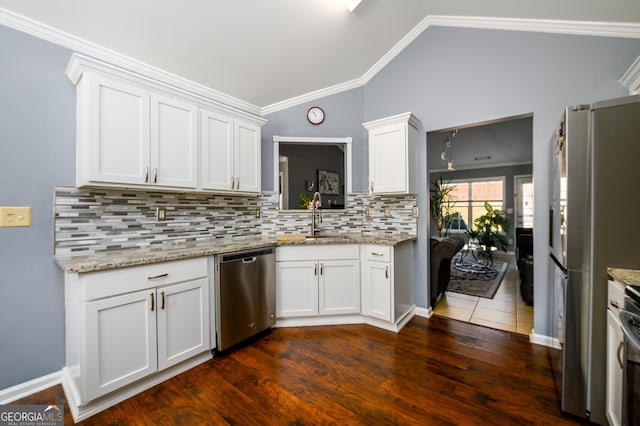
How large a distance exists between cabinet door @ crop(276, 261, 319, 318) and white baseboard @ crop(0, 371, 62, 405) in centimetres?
160

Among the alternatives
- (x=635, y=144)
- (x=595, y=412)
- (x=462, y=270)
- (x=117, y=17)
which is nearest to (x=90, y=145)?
(x=117, y=17)

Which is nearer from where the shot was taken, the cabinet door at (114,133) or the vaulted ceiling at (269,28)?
the cabinet door at (114,133)

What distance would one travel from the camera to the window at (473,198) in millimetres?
7066

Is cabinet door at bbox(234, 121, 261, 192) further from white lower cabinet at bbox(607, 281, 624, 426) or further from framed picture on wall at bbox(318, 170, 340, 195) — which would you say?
white lower cabinet at bbox(607, 281, 624, 426)

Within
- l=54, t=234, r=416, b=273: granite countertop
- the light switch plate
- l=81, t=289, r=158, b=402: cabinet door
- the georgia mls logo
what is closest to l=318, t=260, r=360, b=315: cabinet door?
l=54, t=234, r=416, b=273: granite countertop

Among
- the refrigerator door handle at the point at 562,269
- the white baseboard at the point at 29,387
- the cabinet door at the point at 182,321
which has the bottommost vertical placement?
the white baseboard at the point at 29,387

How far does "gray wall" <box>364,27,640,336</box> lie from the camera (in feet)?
6.97

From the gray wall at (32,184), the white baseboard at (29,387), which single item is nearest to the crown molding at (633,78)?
the gray wall at (32,184)

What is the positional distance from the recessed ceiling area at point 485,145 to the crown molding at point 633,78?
1795mm

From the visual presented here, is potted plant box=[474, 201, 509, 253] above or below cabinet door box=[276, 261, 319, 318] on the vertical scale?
above

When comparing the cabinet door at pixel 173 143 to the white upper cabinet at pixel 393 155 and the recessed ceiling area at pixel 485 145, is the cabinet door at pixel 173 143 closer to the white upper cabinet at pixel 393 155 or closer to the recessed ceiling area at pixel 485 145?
the white upper cabinet at pixel 393 155

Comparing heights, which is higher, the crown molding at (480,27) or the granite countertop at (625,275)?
the crown molding at (480,27)

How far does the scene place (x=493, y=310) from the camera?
3.07 metres

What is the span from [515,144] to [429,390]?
5.41 meters
